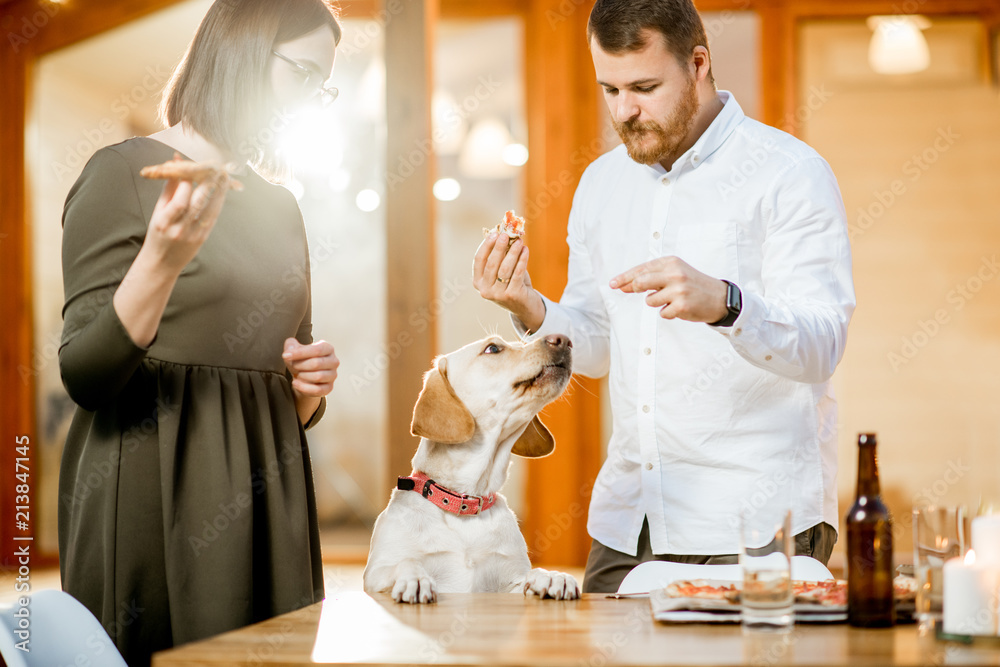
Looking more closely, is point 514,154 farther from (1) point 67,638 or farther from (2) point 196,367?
(1) point 67,638

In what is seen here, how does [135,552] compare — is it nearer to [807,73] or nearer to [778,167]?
[778,167]

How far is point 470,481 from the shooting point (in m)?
1.84

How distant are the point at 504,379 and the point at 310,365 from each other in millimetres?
541

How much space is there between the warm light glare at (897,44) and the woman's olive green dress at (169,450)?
4403 mm

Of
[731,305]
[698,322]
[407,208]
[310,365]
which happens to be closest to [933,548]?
[731,305]

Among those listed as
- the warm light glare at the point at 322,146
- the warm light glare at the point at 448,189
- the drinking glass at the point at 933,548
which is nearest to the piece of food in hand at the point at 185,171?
the drinking glass at the point at 933,548

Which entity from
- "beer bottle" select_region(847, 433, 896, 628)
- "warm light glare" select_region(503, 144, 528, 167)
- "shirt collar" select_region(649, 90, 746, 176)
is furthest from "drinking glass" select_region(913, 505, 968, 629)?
"warm light glare" select_region(503, 144, 528, 167)

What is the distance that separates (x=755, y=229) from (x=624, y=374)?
1.42 feet

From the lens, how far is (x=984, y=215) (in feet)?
15.5

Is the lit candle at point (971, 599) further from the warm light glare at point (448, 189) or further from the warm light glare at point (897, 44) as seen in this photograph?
the warm light glare at point (897, 44)

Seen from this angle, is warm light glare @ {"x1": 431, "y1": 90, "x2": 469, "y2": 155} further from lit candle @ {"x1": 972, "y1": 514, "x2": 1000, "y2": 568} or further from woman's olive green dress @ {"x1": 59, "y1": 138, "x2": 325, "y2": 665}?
lit candle @ {"x1": 972, "y1": 514, "x2": 1000, "y2": 568}

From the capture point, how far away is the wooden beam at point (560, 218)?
194 inches

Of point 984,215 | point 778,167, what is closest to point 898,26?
point 984,215

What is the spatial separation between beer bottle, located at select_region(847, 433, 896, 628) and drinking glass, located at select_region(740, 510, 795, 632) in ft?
0.31
